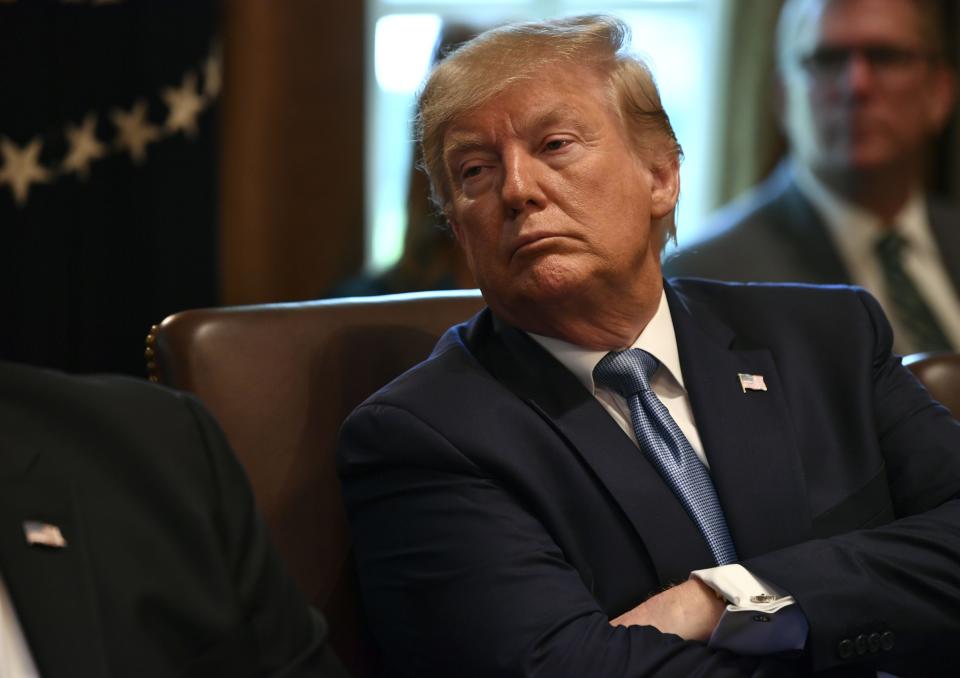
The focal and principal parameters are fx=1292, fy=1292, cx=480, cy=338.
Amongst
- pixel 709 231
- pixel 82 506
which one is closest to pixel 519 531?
pixel 82 506

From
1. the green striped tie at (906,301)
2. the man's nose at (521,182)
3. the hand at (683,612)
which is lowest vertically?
the green striped tie at (906,301)

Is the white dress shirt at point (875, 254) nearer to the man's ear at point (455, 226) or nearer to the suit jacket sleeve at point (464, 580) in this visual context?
the man's ear at point (455, 226)

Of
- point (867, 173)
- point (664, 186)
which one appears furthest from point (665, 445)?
point (867, 173)

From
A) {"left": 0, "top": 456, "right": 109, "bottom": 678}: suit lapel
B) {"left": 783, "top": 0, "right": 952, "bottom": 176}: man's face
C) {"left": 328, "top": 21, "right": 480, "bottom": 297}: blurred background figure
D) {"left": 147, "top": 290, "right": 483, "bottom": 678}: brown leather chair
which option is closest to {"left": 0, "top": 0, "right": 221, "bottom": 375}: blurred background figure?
{"left": 328, "top": 21, "right": 480, "bottom": 297}: blurred background figure

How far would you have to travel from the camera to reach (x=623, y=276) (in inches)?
76.7

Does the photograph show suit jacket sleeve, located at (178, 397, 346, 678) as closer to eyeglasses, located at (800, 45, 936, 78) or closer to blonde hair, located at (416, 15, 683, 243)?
blonde hair, located at (416, 15, 683, 243)

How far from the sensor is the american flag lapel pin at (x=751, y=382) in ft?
6.47

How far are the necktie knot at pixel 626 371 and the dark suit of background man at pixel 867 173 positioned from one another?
55.2 inches

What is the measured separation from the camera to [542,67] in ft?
6.34

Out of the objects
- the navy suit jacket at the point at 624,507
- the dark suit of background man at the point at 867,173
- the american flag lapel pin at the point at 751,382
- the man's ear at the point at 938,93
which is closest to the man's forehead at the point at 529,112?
the navy suit jacket at the point at 624,507

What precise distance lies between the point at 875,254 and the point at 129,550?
2.57 metres

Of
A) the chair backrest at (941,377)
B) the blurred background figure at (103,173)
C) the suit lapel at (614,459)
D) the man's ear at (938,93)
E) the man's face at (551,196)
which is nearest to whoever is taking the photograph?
the suit lapel at (614,459)

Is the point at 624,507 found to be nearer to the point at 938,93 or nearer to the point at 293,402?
the point at 293,402

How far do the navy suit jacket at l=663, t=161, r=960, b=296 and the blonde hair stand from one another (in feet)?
3.35
